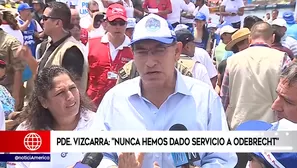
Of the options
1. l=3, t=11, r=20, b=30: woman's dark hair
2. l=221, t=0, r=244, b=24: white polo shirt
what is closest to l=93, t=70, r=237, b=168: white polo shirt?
l=3, t=11, r=20, b=30: woman's dark hair

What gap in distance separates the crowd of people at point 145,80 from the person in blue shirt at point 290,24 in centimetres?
1

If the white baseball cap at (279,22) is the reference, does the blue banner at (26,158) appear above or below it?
below

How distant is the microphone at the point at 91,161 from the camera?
7.09 feet

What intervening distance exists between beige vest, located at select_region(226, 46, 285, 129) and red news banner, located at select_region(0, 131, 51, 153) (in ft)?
5.11

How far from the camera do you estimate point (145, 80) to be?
219 centimetres

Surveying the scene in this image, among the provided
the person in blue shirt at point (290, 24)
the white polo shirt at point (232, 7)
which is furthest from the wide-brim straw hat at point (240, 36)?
the white polo shirt at point (232, 7)

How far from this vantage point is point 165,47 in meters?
2.16

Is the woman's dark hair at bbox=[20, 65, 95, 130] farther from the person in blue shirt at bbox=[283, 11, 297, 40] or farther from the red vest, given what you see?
the person in blue shirt at bbox=[283, 11, 297, 40]

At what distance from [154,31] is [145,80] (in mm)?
210

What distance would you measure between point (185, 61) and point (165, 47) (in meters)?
1.64

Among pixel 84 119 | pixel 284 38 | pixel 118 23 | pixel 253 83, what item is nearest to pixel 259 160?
pixel 84 119

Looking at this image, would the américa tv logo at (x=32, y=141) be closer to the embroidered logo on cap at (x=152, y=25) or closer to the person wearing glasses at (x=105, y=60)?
the embroidered logo on cap at (x=152, y=25)

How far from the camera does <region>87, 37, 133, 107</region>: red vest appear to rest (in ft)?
13.6

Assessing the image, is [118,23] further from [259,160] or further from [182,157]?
[259,160]
